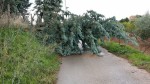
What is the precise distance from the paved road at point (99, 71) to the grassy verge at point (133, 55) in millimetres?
364

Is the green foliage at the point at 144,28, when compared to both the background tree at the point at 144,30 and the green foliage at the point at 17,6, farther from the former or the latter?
the green foliage at the point at 17,6

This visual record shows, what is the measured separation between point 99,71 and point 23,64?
4610 millimetres

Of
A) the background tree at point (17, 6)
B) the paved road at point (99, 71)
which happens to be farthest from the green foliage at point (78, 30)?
the background tree at point (17, 6)

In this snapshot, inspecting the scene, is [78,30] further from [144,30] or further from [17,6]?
[17,6]

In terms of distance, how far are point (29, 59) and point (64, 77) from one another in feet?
5.42

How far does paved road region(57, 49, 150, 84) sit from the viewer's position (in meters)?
10.8

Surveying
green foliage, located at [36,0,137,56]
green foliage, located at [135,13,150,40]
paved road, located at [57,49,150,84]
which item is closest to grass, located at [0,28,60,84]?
paved road, located at [57,49,150,84]

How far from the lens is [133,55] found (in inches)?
618

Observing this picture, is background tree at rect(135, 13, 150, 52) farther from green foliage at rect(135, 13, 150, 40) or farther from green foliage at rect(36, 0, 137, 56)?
green foliage at rect(36, 0, 137, 56)

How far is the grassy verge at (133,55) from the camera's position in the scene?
13606 millimetres

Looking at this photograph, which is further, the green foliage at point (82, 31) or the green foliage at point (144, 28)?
the green foliage at point (144, 28)

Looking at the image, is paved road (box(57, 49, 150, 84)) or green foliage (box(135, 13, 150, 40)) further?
green foliage (box(135, 13, 150, 40))

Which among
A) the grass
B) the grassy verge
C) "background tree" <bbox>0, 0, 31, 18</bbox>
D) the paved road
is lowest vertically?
the paved road

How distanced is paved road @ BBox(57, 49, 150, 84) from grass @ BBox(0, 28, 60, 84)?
0.54m
